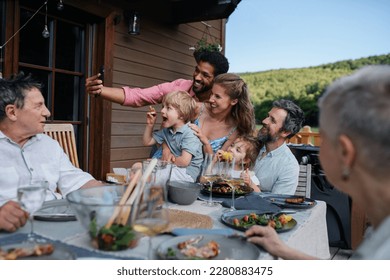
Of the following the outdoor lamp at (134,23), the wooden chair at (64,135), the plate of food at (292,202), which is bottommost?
the plate of food at (292,202)

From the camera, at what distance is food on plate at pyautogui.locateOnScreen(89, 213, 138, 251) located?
32.6 inches

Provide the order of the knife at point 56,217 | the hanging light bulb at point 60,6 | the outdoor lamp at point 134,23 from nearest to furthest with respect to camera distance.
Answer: the knife at point 56,217, the hanging light bulb at point 60,6, the outdoor lamp at point 134,23

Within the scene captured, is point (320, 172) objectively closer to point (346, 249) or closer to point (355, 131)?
point (346, 249)

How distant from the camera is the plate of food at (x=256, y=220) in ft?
3.54

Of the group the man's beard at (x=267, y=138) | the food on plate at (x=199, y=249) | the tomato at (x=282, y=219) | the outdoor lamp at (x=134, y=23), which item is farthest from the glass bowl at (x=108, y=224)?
the outdoor lamp at (x=134, y=23)

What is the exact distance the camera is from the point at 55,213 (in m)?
1.12

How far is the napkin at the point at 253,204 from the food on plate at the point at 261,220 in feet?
0.33

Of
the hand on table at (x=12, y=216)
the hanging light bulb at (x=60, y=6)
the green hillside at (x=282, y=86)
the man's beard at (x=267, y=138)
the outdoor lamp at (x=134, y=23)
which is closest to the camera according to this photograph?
the hand on table at (x=12, y=216)

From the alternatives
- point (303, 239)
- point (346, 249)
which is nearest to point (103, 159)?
point (346, 249)

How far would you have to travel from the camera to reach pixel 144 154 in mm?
3928

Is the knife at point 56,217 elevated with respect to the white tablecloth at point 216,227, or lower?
elevated

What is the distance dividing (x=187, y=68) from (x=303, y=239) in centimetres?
341

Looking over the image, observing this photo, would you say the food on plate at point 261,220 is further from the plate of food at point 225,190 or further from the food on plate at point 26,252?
the food on plate at point 26,252

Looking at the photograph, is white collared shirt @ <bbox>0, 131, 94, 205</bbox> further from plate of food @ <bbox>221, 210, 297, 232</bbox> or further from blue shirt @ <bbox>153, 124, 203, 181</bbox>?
plate of food @ <bbox>221, 210, 297, 232</bbox>
